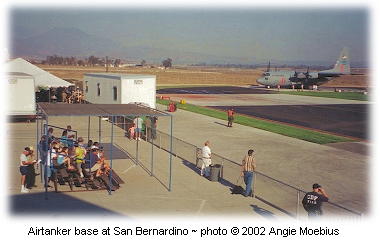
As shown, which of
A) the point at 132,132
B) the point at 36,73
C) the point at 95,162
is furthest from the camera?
the point at 36,73

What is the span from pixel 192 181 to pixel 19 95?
19.1m

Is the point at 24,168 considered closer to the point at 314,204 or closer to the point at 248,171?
the point at 248,171

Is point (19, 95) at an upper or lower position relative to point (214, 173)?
upper

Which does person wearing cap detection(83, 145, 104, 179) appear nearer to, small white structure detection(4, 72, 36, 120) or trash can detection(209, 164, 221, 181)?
trash can detection(209, 164, 221, 181)

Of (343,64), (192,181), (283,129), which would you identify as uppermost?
(343,64)

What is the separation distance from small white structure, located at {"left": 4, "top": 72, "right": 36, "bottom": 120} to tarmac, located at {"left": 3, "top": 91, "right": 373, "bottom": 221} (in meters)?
1.66

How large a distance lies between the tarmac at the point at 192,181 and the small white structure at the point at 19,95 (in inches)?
65.3

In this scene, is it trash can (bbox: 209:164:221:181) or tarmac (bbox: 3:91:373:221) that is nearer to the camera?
tarmac (bbox: 3:91:373:221)

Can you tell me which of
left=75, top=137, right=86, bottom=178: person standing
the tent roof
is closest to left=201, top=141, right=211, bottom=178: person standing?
left=75, top=137, right=86, bottom=178: person standing

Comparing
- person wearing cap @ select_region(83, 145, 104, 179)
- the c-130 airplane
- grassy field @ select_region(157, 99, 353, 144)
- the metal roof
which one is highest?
the metal roof

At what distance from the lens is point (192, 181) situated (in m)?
17.9

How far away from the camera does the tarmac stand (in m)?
13.9

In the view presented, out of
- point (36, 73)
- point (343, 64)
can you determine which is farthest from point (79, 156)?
point (343, 64)

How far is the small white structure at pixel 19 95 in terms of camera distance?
31812 mm
